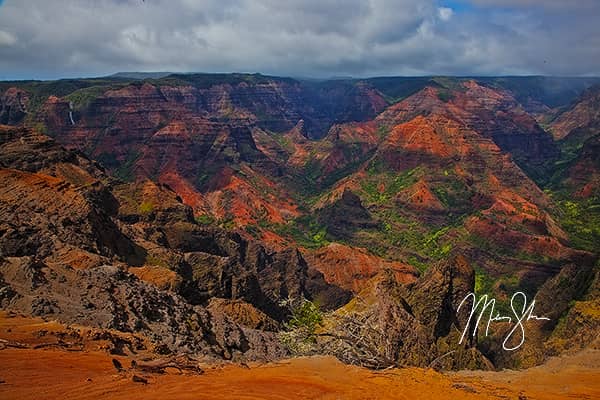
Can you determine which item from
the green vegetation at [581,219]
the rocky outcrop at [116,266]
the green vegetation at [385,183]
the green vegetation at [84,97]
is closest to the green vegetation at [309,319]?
the rocky outcrop at [116,266]

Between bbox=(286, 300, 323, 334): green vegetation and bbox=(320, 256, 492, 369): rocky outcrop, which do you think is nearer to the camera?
bbox=(320, 256, 492, 369): rocky outcrop

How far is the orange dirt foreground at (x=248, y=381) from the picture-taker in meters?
13.3

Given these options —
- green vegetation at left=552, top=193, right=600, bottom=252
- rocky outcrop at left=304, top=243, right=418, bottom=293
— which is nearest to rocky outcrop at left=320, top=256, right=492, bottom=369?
rocky outcrop at left=304, top=243, right=418, bottom=293

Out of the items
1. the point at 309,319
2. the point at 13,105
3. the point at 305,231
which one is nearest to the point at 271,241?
the point at 305,231

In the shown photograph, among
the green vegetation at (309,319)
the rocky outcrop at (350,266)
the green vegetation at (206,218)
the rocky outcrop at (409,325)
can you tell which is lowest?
the rocky outcrop at (350,266)

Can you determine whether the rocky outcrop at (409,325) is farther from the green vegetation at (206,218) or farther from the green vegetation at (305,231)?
the green vegetation at (206,218)

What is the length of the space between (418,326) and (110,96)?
512 ft

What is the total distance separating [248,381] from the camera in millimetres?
15703

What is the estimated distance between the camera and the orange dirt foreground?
13.3 meters

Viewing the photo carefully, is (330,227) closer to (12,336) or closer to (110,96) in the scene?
(110,96)

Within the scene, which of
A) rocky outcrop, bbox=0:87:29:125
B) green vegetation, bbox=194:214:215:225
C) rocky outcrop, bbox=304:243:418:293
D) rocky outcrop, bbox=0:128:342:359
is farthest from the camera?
rocky outcrop, bbox=0:87:29:125

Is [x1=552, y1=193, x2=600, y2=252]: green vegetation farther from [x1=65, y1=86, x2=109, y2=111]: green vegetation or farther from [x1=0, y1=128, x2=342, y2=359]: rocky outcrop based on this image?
[x1=65, y1=86, x2=109, y2=111]: green vegetation

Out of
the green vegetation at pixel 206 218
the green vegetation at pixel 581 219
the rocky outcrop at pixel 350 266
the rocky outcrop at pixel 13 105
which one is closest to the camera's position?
the rocky outcrop at pixel 350 266

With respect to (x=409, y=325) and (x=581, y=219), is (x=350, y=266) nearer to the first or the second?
(x=409, y=325)
